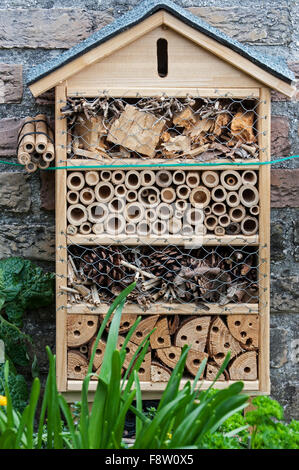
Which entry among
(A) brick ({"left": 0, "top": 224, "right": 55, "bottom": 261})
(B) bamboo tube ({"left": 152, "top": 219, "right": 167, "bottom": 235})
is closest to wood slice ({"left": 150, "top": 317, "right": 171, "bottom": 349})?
(B) bamboo tube ({"left": 152, "top": 219, "right": 167, "bottom": 235})

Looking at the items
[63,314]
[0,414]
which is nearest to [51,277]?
[63,314]

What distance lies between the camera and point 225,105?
2164 mm

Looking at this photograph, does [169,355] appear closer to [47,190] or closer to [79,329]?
[79,329]

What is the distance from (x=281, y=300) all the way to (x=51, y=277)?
0.97 metres

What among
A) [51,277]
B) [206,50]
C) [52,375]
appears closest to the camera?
[52,375]

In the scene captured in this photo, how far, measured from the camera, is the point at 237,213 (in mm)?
2146

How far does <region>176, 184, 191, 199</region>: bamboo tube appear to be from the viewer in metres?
2.13

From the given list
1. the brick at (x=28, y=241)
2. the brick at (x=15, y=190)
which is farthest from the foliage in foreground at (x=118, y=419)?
the brick at (x=15, y=190)

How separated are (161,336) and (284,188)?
852mm

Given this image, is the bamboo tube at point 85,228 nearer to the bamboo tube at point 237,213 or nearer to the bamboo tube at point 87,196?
the bamboo tube at point 87,196

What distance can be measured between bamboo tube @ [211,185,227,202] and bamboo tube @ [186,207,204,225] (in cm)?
7

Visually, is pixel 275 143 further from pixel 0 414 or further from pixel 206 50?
pixel 0 414

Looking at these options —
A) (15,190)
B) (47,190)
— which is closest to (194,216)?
(47,190)

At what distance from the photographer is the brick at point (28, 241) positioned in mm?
2559
